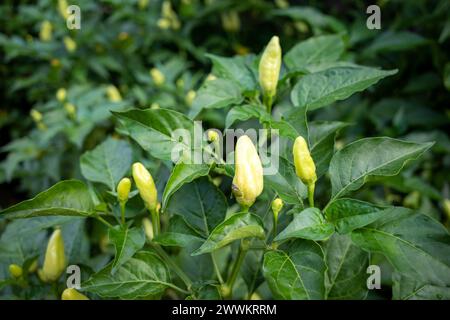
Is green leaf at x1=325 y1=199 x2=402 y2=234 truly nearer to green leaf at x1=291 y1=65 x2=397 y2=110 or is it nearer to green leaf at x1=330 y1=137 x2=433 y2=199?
green leaf at x1=330 y1=137 x2=433 y2=199

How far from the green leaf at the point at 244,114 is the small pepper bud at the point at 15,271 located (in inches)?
19.3

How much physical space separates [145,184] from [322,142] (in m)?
0.30

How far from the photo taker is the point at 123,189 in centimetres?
77

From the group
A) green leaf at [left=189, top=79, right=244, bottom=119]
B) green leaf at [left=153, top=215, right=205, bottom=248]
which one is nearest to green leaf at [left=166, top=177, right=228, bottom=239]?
green leaf at [left=153, top=215, right=205, bottom=248]

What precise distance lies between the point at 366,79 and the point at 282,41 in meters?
1.35

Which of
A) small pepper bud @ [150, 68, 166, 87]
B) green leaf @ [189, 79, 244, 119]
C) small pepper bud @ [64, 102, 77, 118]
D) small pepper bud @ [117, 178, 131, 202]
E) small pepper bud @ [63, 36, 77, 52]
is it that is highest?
small pepper bud @ [63, 36, 77, 52]

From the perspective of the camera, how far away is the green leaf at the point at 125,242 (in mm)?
685

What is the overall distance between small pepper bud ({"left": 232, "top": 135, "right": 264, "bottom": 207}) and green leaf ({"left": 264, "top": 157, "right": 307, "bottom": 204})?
46 mm

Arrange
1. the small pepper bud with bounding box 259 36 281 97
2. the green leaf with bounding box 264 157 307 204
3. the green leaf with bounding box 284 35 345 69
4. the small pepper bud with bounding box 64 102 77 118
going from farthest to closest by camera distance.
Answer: the small pepper bud with bounding box 64 102 77 118 < the green leaf with bounding box 284 35 345 69 < the small pepper bud with bounding box 259 36 281 97 < the green leaf with bounding box 264 157 307 204

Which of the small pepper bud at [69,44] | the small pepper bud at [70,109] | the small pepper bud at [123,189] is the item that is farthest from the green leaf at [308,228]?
the small pepper bud at [69,44]

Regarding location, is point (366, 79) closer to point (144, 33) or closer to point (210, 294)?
point (210, 294)

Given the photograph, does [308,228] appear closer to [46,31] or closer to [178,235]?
[178,235]

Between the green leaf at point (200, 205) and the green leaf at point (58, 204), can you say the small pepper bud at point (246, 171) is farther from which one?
the green leaf at point (58, 204)

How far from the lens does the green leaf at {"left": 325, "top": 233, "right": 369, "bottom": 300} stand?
2.59 feet
